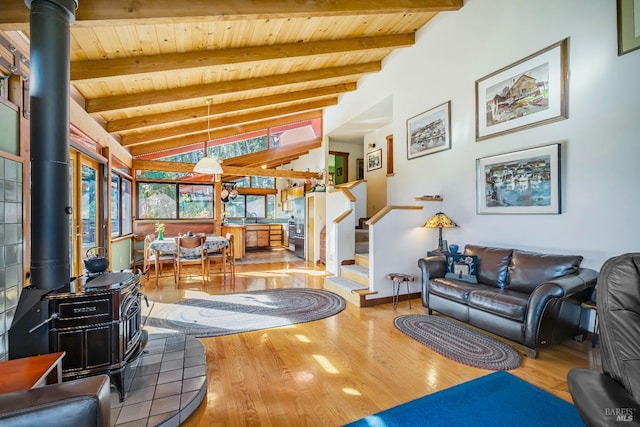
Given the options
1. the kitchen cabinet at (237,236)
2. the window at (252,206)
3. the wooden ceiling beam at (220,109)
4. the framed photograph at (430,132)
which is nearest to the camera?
the framed photograph at (430,132)

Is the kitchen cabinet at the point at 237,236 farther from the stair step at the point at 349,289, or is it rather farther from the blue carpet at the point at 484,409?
the blue carpet at the point at 484,409

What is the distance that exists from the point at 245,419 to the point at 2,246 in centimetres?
199

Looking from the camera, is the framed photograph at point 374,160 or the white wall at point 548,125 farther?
the framed photograph at point 374,160

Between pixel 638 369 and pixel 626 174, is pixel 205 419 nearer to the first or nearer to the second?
pixel 638 369

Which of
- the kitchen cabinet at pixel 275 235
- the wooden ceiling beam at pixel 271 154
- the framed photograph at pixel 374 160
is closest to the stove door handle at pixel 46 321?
the wooden ceiling beam at pixel 271 154

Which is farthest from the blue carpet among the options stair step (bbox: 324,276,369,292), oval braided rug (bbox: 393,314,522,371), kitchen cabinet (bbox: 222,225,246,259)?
kitchen cabinet (bbox: 222,225,246,259)

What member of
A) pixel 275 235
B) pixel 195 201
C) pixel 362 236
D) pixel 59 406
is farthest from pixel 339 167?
pixel 59 406

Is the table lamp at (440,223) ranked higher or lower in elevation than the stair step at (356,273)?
higher

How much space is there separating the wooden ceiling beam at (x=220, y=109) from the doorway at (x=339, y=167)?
2.46 metres

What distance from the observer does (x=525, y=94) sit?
3.14 m

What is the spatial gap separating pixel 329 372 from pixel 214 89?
4.04 metres

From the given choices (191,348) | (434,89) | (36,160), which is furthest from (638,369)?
(434,89)

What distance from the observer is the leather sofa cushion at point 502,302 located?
8.07 feet

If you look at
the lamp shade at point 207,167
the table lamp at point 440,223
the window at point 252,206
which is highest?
the lamp shade at point 207,167
